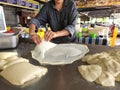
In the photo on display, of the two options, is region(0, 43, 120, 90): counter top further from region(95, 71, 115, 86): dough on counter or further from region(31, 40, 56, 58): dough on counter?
region(31, 40, 56, 58): dough on counter

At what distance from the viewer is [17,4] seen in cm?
253

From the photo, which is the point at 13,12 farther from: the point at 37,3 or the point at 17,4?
the point at 37,3

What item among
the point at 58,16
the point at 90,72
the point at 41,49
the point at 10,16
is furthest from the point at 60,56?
the point at 10,16

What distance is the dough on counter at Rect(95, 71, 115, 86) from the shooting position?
0.62 m

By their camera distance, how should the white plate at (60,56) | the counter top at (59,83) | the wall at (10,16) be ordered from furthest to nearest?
the wall at (10,16), the white plate at (60,56), the counter top at (59,83)

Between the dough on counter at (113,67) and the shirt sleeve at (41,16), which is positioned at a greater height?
the shirt sleeve at (41,16)

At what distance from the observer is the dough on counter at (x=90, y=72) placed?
670 millimetres

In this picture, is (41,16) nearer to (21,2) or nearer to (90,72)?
(90,72)

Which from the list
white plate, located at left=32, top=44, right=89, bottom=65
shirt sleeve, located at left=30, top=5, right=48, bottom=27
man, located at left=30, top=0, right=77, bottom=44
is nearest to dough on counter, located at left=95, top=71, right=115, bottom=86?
white plate, located at left=32, top=44, right=89, bottom=65

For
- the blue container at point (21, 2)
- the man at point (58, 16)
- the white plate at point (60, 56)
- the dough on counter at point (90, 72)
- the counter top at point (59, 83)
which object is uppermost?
the blue container at point (21, 2)

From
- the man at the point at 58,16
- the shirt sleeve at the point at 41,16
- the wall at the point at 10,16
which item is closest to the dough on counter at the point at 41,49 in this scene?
the man at the point at 58,16

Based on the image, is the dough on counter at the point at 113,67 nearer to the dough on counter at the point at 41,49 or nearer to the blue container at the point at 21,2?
the dough on counter at the point at 41,49

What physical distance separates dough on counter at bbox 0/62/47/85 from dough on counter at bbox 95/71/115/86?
0.27 metres

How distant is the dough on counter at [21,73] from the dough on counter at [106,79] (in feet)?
0.89
